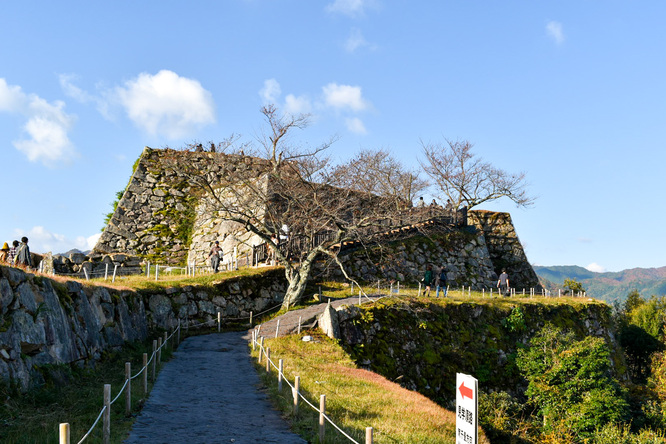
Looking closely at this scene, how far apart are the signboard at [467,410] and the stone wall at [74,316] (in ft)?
34.1

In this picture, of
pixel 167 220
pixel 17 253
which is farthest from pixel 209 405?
pixel 167 220

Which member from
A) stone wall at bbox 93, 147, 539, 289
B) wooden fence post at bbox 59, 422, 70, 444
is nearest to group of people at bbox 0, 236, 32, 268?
wooden fence post at bbox 59, 422, 70, 444

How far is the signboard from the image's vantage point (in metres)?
7.48

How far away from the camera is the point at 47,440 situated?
990cm

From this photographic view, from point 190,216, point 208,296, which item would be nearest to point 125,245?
point 190,216

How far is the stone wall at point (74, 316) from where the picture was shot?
13.2 meters

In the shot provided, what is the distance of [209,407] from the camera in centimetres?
1467

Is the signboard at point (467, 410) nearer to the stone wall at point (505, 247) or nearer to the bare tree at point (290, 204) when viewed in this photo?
the bare tree at point (290, 204)

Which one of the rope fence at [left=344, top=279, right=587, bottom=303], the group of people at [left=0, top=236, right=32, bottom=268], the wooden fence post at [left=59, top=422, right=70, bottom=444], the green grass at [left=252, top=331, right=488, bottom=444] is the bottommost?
the green grass at [left=252, top=331, right=488, bottom=444]

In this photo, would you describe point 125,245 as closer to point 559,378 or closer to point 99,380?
point 99,380

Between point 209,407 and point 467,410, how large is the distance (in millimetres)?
9112

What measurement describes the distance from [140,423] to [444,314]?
70.2ft

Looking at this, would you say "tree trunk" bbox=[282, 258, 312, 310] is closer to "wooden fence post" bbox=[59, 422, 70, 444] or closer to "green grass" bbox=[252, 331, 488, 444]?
"green grass" bbox=[252, 331, 488, 444]

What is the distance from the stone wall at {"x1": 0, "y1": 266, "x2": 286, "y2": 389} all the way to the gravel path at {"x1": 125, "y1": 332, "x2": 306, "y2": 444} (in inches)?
104
